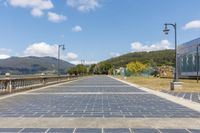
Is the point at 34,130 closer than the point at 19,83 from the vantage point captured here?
Yes

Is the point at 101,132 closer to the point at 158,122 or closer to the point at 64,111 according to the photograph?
the point at 158,122

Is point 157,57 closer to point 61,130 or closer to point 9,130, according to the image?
point 61,130

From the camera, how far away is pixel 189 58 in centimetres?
9725

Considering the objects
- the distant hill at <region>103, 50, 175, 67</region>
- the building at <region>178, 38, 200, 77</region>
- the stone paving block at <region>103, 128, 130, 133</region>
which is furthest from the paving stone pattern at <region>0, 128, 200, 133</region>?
the distant hill at <region>103, 50, 175, 67</region>

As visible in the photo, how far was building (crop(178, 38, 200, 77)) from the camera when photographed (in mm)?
89812

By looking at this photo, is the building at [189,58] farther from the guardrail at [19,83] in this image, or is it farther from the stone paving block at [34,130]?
the stone paving block at [34,130]

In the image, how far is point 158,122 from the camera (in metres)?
9.96

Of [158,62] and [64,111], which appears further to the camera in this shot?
[158,62]

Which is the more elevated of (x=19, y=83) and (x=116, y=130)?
(x=19, y=83)

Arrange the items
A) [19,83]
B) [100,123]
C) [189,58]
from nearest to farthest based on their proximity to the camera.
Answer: [100,123] → [19,83] → [189,58]

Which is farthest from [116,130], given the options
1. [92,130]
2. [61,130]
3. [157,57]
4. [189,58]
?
[157,57]

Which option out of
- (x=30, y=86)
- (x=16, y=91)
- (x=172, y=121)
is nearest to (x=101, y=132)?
(x=172, y=121)

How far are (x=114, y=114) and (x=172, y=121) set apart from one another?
2.25 m

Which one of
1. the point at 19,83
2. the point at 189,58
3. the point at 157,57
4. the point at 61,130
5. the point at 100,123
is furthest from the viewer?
the point at 157,57
